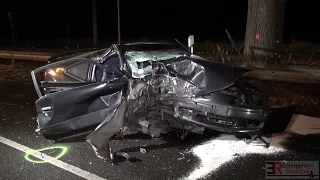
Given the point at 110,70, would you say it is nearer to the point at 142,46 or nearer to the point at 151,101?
the point at 151,101

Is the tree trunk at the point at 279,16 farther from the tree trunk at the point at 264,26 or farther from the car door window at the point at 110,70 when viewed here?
the car door window at the point at 110,70

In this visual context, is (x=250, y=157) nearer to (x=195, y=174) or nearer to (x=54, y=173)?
(x=195, y=174)

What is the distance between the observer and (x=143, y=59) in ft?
18.5

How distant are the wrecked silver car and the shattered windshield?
0.6 inches

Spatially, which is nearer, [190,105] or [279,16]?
[190,105]

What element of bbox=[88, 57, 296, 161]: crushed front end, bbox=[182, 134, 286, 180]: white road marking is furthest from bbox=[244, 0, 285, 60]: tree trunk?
bbox=[88, 57, 296, 161]: crushed front end

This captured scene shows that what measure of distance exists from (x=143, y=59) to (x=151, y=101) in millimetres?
829

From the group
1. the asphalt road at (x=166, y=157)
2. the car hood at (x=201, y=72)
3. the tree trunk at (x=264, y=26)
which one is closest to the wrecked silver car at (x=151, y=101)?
the car hood at (x=201, y=72)

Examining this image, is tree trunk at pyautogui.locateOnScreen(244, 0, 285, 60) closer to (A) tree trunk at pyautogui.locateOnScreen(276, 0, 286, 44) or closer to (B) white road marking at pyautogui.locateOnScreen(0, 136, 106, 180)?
(A) tree trunk at pyautogui.locateOnScreen(276, 0, 286, 44)

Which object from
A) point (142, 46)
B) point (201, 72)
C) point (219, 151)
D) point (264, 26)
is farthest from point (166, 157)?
point (264, 26)

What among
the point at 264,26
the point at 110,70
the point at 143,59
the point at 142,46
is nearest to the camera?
the point at 110,70

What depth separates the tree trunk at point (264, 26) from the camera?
870cm

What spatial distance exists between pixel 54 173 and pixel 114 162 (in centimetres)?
81

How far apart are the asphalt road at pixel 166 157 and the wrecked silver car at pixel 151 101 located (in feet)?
0.96
